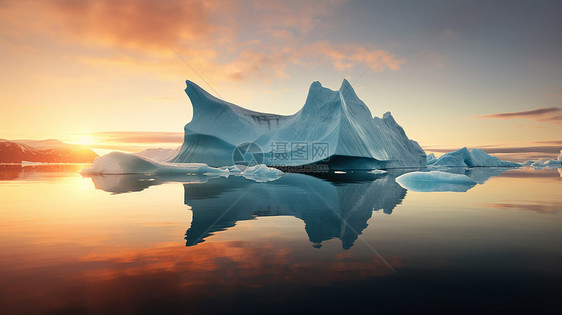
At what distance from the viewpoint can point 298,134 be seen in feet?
127

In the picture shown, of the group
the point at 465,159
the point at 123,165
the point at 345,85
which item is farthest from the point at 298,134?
the point at 465,159

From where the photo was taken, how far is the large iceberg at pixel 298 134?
109ft

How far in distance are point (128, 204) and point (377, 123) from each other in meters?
42.0

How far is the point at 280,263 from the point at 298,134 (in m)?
36.0

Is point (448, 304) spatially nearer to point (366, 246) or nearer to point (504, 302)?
point (504, 302)

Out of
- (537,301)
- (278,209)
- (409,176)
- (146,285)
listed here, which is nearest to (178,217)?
(278,209)

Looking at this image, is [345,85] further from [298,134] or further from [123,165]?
[123,165]

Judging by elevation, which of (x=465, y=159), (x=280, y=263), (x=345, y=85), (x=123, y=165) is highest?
(x=345, y=85)

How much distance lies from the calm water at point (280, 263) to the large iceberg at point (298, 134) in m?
26.4

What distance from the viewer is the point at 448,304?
2121 mm

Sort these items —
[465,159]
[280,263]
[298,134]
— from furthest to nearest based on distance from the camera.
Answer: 1. [465,159]
2. [298,134]
3. [280,263]

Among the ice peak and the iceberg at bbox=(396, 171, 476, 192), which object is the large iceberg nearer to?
the ice peak

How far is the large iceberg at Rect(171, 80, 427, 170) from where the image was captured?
3331cm

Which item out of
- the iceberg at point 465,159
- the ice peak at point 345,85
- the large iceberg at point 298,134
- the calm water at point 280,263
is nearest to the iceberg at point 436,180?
the calm water at point 280,263
